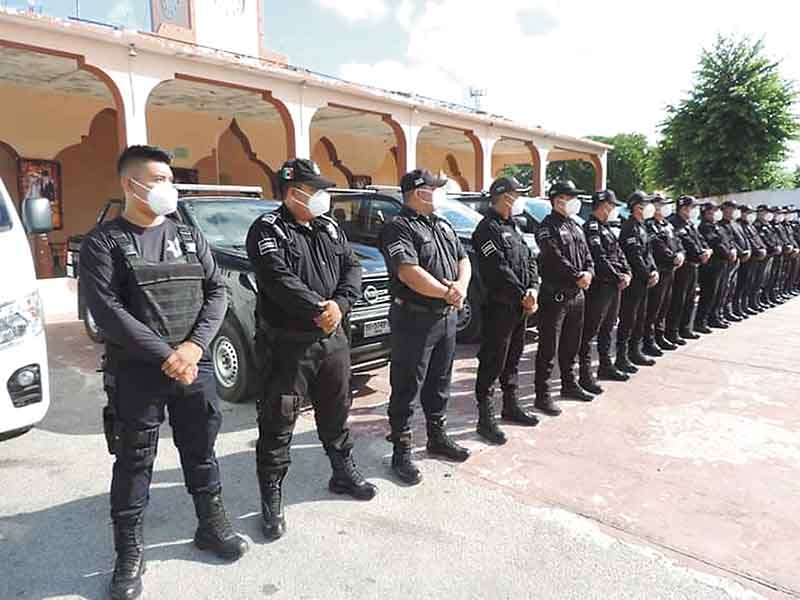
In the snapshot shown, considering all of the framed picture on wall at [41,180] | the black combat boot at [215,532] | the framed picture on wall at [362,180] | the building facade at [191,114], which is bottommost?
the black combat boot at [215,532]

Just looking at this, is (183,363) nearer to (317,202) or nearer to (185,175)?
(317,202)

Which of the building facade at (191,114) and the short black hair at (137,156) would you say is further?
the building facade at (191,114)

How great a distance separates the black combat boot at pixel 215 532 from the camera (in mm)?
2641

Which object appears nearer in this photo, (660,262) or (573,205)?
(573,205)

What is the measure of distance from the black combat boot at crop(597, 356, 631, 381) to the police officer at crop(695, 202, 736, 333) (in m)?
2.85

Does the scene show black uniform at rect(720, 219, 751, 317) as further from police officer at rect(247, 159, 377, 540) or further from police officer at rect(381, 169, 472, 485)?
police officer at rect(247, 159, 377, 540)

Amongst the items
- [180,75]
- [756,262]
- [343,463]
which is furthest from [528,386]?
[180,75]

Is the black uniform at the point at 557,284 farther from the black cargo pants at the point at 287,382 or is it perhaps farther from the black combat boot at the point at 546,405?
the black cargo pants at the point at 287,382

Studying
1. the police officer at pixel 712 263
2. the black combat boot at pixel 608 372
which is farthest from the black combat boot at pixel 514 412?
the police officer at pixel 712 263

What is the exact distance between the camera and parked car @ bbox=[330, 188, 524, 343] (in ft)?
21.8

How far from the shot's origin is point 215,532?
2672 millimetres

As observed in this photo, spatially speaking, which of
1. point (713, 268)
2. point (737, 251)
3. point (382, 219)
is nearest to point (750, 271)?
point (737, 251)

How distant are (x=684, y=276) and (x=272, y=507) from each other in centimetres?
540

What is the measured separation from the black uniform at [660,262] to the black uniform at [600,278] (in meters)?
0.93
